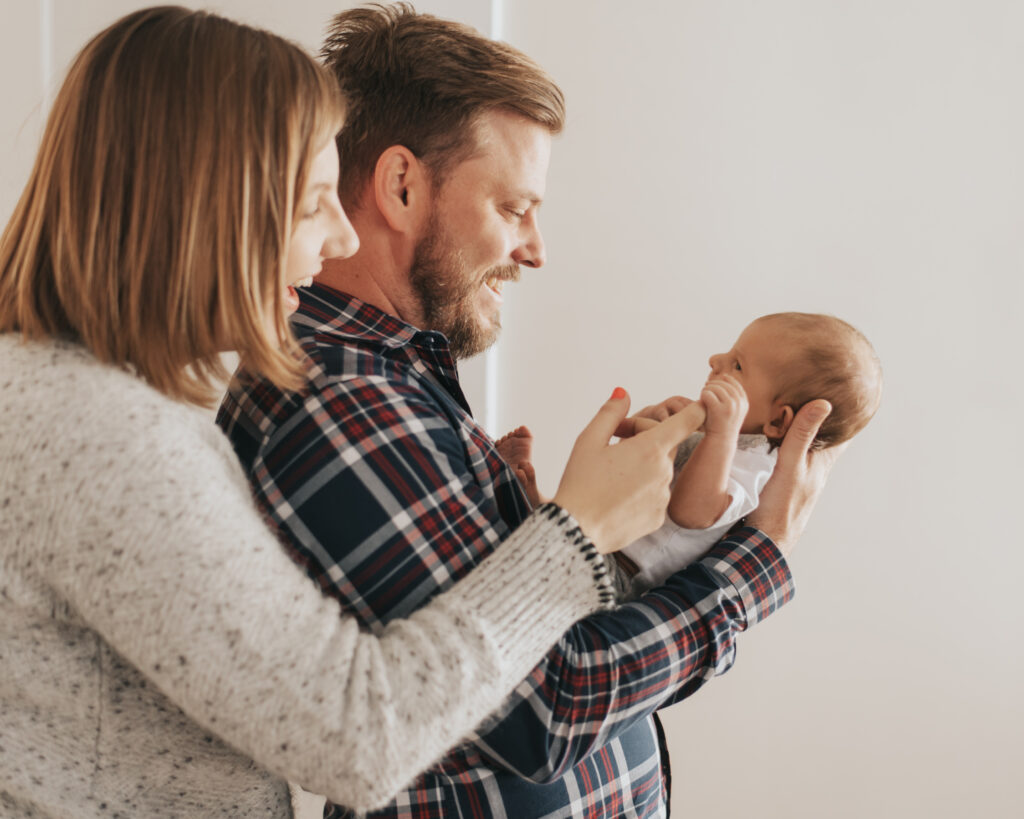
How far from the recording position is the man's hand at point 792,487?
1323 millimetres

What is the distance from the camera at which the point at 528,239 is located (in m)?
1.48

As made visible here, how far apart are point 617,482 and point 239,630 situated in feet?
1.46

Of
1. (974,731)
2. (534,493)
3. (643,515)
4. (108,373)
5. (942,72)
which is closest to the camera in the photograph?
(108,373)

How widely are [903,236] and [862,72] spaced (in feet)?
1.26

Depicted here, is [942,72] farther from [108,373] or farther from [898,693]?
[108,373]

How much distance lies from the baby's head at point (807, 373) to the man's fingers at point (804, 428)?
0.28 ft

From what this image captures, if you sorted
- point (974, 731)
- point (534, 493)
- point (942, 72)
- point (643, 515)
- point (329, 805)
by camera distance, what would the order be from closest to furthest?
point (643, 515) < point (329, 805) < point (534, 493) < point (942, 72) < point (974, 731)

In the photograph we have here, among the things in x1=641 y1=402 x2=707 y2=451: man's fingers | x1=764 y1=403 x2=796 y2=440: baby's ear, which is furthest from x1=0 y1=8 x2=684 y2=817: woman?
x1=764 y1=403 x2=796 y2=440: baby's ear

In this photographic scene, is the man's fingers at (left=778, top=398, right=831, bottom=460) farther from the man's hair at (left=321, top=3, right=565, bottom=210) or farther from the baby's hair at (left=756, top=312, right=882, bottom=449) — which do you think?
the man's hair at (left=321, top=3, right=565, bottom=210)

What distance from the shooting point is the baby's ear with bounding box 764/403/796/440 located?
149 cm

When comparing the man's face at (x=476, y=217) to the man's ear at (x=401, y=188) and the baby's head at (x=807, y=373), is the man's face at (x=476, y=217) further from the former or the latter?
the baby's head at (x=807, y=373)

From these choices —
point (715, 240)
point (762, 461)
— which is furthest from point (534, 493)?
point (715, 240)

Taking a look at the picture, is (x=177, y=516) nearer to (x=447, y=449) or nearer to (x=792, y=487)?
(x=447, y=449)

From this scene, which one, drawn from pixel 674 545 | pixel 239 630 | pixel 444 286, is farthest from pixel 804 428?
pixel 239 630
